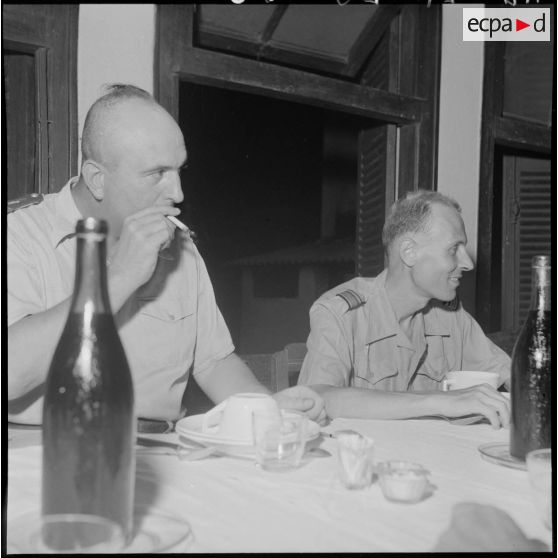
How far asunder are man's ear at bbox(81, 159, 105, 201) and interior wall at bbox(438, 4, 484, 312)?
4.95 ft

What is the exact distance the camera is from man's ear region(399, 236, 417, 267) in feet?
5.86

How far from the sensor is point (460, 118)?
2.48m

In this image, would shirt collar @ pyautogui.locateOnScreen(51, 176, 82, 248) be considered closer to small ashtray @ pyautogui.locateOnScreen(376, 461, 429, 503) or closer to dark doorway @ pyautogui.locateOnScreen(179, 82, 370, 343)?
small ashtray @ pyautogui.locateOnScreen(376, 461, 429, 503)

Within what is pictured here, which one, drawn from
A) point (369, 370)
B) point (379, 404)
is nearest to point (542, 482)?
point (379, 404)

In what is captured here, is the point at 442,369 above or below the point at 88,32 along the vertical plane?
below

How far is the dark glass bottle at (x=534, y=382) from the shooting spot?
2.93ft

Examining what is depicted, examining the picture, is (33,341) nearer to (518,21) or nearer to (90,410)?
(90,410)

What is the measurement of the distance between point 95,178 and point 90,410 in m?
0.78

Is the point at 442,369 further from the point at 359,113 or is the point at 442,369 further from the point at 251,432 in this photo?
the point at 251,432

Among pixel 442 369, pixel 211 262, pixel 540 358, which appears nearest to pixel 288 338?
pixel 211 262

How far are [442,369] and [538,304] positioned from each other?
0.98 m

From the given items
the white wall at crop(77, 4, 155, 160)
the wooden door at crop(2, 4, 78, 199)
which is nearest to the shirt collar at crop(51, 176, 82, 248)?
the wooden door at crop(2, 4, 78, 199)

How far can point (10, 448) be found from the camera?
2.86 feet

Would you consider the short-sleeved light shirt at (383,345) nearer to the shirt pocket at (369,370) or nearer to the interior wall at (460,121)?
the shirt pocket at (369,370)
